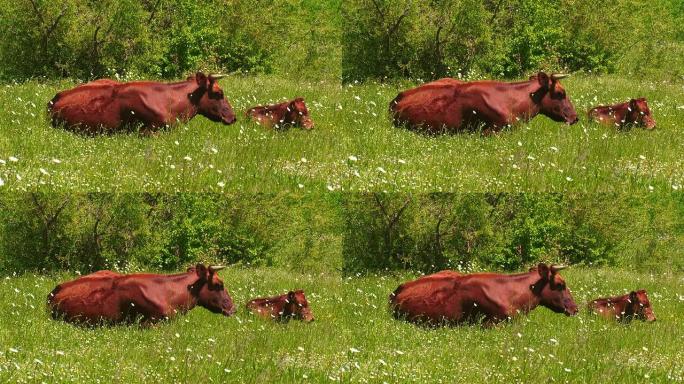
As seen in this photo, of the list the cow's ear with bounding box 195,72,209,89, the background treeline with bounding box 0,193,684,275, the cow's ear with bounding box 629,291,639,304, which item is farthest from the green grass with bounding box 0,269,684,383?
the cow's ear with bounding box 195,72,209,89

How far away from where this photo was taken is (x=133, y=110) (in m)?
17.1

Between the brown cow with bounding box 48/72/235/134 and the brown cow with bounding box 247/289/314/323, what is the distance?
2.79 meters

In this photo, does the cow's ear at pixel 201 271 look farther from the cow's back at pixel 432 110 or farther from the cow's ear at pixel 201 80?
the cow's back at pixel 432 110

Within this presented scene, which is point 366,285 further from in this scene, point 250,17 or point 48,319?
point 250,17

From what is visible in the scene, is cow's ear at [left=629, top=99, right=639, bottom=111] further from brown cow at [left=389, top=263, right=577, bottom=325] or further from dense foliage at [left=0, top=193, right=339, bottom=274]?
dense foliage at [left=0, top=193, right=339, bottom=274]

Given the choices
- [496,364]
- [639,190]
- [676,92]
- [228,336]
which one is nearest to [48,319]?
[228,336]

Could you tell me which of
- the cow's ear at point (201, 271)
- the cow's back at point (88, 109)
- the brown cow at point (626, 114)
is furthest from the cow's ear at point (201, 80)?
the brown cow at point (626, 114)

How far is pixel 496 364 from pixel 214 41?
12461 mm

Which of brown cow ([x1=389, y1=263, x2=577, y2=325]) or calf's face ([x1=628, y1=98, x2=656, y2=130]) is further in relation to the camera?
calf's face ([x1=628, y1=98, x2=656, y2=130])

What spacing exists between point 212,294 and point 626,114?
24.6 ft

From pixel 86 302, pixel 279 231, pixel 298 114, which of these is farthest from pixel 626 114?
pixel 86 302

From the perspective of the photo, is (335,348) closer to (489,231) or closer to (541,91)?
(541,91)

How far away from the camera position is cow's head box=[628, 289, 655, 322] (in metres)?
18.2

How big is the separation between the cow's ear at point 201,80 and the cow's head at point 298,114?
1.31 m
